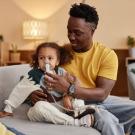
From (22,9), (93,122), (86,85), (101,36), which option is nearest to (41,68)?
(86,85)

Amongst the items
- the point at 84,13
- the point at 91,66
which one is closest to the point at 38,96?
the point at 91,66

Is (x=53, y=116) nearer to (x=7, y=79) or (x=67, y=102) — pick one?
(x=67, y=102)

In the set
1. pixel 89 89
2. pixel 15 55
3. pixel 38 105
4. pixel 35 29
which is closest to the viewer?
pixel 38 105

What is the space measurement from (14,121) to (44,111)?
0.63 feet

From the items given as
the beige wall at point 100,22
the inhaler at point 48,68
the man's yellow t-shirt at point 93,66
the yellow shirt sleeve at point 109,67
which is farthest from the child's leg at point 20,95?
the beige wall at point 100,22

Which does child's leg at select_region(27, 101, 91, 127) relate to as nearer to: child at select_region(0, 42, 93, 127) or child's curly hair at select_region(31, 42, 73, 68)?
child at select_region(0, 42, 93, 127)

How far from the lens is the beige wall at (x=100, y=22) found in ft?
14.1

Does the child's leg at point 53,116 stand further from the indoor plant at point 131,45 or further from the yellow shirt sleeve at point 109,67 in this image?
the indoor plant at point 131,45

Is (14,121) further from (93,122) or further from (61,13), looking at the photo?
(61,13)

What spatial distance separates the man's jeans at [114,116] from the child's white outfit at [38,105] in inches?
3.0

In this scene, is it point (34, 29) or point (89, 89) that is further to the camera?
point (34, 29)

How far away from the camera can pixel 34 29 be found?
4.28m

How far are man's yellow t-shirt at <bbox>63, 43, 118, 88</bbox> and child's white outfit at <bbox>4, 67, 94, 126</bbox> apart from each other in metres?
0.09

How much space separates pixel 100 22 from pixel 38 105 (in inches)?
117
